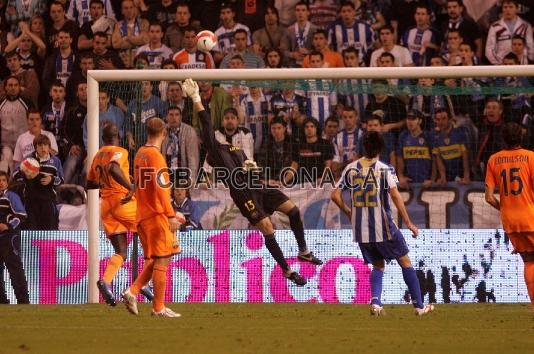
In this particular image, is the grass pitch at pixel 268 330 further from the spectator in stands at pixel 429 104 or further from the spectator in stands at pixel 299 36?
the spectator in stands at pixel 299 36

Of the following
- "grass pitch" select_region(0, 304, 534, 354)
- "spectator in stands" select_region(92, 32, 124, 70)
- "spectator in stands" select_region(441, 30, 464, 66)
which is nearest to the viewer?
"grass pitch" select_region(0, 304, 534, 354)

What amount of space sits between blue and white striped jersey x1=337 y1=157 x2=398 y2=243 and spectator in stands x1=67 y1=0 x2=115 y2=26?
28.1ft

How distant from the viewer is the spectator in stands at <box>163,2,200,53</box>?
63.2 ft

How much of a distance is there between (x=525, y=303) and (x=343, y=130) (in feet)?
10.7

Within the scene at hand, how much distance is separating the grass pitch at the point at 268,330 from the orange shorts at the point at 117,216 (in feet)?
3.05

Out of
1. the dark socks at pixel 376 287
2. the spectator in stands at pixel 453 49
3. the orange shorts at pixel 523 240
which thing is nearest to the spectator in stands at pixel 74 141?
the dark socks at pixel 376 287

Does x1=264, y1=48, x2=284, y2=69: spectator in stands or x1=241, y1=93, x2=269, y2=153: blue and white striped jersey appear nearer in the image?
x1=241, y1=93, x2=269, y2=153: blue and white striped jersey

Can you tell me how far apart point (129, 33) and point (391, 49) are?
4.42 m

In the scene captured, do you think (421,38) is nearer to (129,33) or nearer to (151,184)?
(129,33)

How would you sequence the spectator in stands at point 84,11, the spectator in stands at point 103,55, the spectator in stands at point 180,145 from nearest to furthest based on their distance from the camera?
the spectator in stands at point 180,145 → the spectator in stands at point 103,55 → the spectator in stands at point 84,11

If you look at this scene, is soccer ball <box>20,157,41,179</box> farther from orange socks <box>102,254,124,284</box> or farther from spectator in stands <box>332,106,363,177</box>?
spectator in stands <box>332,106,363,177</box>

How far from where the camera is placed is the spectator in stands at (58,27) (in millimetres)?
19484

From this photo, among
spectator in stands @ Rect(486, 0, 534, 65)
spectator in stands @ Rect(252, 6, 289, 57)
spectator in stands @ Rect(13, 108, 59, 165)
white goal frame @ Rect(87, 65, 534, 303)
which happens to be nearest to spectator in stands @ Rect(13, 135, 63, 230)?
spectator in stands @ Rect(13, 108, 59, 165)

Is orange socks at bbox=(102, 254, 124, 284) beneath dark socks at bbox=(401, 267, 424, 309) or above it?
above
